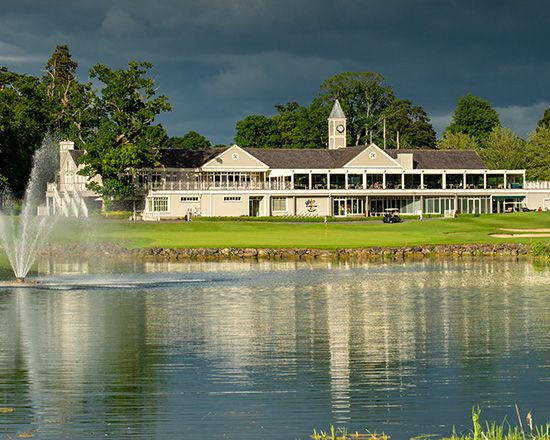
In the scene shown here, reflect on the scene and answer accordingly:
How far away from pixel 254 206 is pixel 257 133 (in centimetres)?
4824

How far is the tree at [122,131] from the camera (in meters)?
114

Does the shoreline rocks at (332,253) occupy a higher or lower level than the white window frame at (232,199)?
lower

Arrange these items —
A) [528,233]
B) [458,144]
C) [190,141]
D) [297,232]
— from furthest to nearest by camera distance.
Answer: [190,141]
[458,144]
[297,232]
[528,233]

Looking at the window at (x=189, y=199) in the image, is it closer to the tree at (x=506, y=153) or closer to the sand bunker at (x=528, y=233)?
the sand bunker at (x=528, y=233)

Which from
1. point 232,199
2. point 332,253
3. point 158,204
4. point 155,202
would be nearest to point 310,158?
point 232,199

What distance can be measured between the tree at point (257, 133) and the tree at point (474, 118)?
37.9m

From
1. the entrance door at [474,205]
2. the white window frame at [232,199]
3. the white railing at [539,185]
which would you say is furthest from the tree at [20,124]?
the white railing at [539,185]

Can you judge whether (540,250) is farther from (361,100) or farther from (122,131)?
(361,100)

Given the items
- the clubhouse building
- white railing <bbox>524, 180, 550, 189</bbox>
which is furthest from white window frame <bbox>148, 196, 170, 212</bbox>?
white railing <bbox>524, 180, 550, 189</bbox>

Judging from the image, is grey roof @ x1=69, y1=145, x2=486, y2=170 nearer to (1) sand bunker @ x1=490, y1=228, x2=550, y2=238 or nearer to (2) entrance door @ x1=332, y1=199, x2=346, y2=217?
(2) entrance door @ x1=332, y1=199, x2=346, y2=217

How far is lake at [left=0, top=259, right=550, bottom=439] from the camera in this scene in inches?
883

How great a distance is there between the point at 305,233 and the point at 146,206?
32.0 m

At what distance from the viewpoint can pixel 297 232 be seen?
299 feet

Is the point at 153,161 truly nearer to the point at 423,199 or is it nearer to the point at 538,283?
the point at 423,199
